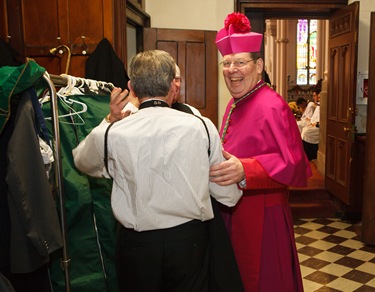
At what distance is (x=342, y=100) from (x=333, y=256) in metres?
1.88

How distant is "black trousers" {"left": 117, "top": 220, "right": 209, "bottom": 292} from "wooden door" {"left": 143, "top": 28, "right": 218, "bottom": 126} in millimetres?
3175

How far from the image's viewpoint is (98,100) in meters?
2.22

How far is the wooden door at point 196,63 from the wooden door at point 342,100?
1459mm

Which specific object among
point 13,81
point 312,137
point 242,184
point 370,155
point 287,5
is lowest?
point 312,137

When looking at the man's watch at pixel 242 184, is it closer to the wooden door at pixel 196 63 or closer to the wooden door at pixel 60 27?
the wooden door at pixel 60 27

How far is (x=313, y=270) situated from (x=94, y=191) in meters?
2.41

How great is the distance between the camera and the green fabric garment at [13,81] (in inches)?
60.8

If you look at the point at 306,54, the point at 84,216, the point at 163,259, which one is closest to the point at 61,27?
the point at 84,216

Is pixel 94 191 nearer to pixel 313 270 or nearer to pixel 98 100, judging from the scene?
pixel 98 100

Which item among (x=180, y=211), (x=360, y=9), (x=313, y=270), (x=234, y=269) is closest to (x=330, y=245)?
(x=313, y=270)

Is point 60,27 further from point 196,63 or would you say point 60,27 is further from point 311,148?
point 311,148

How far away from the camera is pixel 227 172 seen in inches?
70.2

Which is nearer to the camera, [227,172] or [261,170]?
[227,172]

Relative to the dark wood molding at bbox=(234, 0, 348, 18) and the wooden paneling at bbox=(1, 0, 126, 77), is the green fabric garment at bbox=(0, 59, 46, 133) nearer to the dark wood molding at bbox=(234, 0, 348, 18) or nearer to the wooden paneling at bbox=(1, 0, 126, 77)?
the wooden paneling at bbox=(1, 0, 126, 77)
